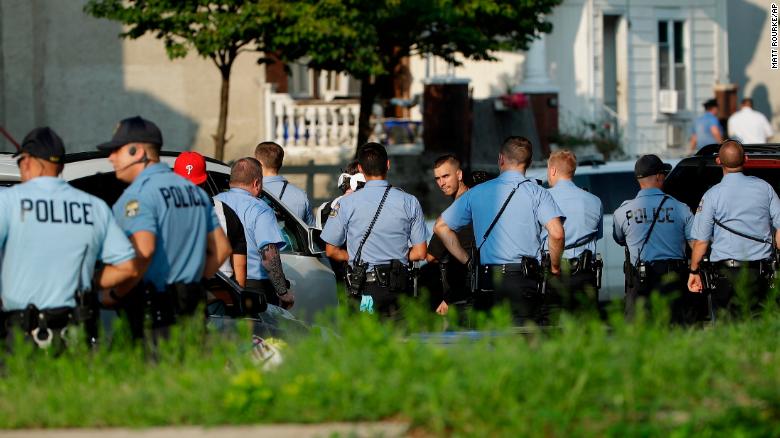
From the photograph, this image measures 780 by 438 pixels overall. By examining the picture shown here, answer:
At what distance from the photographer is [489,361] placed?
563 centimetres

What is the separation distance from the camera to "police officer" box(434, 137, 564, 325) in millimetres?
9336

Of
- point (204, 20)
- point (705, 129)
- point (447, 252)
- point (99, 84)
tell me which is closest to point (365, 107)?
point (204, 20)

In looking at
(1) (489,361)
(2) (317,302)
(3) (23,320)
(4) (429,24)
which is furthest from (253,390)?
(4) (429,24)

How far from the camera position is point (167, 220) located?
6789mm

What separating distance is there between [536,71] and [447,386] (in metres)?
23.5

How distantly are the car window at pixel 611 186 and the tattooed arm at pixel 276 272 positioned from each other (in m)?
5.20

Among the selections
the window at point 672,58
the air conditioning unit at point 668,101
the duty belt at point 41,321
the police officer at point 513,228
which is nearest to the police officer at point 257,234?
the police officer at point 513,228

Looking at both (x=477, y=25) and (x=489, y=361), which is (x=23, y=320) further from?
(x=477, y=25)

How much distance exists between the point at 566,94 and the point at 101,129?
1023cm

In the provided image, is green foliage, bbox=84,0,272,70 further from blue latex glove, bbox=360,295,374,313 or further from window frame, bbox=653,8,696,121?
window frame, bbox=653,8,696,121

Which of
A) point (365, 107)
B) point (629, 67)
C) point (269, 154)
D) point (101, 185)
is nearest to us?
point (101, 185)

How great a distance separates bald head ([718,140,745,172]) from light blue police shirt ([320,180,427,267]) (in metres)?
2.16

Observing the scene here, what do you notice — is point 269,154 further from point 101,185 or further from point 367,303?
point 101,185

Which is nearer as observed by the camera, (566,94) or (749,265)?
(749,265)
